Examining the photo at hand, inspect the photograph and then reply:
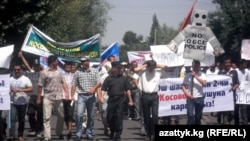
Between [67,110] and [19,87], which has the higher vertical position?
[19,87]

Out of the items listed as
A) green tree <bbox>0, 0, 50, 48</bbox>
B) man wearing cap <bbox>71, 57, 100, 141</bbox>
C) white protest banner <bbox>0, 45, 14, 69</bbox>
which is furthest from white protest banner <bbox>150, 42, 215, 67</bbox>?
green tree <bbox>0, 0, 50, 48</bbox>

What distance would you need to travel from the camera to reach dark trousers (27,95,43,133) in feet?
56.3

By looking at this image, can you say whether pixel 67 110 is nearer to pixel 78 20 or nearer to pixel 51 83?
pixel 51 83

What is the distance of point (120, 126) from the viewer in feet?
52.8

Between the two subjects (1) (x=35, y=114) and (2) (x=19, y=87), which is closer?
(2) (x=19, y=87)

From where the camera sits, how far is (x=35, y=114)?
17.6m

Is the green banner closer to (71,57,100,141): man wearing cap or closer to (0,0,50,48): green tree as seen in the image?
(71,57,100,141): man wearing cap

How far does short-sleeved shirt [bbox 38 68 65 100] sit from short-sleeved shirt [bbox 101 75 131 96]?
1055 mm

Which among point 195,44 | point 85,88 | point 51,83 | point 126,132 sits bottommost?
point 126,132

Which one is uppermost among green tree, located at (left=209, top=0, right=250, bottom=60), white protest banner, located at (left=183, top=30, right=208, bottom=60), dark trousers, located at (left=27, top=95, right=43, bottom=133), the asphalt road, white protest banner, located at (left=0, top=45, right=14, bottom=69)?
green tree, located at (left=209, top=0, right=250, bottom=60)

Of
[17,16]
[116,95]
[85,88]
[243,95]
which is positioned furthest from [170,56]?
[17,16]

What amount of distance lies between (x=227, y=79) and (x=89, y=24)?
2080 inches

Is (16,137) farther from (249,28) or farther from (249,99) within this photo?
(249,28)

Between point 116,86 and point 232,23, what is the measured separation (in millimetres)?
38053
